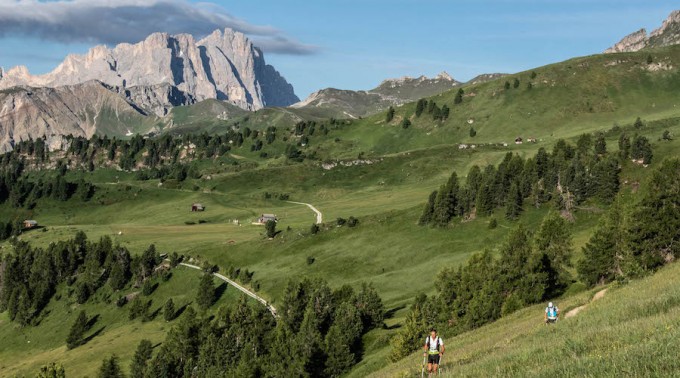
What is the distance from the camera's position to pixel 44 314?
16450cm

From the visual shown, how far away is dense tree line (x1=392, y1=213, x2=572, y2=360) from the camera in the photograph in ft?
228

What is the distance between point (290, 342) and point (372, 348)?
1308 centimetres

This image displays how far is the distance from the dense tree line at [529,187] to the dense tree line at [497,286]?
61.1 meters

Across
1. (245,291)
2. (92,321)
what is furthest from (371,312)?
(92,321)

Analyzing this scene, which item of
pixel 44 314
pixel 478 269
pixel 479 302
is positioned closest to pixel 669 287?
pixel 479 302

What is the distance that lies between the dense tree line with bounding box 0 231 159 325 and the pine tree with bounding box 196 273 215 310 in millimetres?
31448

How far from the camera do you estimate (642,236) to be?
6812 cm

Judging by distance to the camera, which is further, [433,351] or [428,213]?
[428,213]

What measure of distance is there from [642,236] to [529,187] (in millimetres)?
81827

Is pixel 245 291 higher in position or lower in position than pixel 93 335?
higher

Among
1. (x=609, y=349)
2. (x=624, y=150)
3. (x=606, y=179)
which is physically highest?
(x=624, y=150)

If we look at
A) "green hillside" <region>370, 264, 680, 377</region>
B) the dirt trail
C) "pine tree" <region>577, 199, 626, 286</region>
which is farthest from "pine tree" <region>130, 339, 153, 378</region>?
"green hillside" <region>370, 264, 680, 377</region>

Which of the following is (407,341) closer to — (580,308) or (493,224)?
(580,308)

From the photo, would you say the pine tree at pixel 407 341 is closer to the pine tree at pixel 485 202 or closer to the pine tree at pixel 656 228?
the pine tree at pixel 656 228
